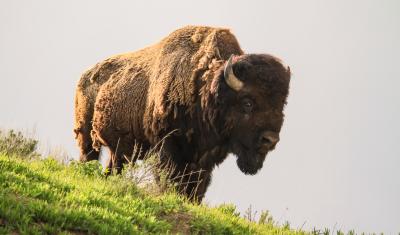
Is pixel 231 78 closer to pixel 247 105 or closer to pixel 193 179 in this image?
pixel 247 105

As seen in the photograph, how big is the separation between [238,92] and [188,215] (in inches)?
118

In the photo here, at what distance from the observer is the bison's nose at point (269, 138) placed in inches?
351

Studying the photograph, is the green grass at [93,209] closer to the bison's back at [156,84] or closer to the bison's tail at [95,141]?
the bison's back at [156,84]

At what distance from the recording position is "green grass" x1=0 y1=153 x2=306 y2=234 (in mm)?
5367

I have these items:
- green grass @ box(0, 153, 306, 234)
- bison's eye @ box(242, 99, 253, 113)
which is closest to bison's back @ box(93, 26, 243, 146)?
bison's eye @ box(242, 99, 253, 113)

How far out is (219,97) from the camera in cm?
971

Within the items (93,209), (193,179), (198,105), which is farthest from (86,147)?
(93,209)

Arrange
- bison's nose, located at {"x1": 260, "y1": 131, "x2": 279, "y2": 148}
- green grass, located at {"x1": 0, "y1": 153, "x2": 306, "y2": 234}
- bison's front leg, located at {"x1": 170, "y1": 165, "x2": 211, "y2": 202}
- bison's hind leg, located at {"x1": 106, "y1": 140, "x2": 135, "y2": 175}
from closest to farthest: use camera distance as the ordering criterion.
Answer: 1. green grass, located at {"x1": 0, "y1": 153, "x2": 306, "y2": 234}
2. bison's nose, located at {"x1": 260, "y1": 131, "x2": 279, "y2": 148}
3. bison's front leg, located at {"x1": 170, "y1": 165, "x2": 211, "y2": 202}
4. bison's hind leg, located at {"x1": 106, "y1": 140, "x2": 135, "y2": 175}

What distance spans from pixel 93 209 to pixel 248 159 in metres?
4.07

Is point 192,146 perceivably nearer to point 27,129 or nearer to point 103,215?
point 27,129

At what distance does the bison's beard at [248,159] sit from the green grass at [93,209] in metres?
1.37

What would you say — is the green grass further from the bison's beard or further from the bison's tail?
the bison's tail

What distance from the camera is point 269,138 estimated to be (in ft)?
29.2

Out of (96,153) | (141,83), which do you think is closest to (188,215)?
(141,83)
